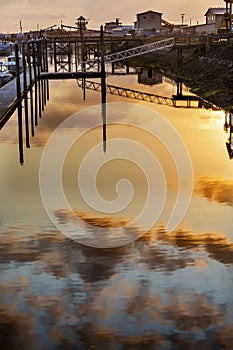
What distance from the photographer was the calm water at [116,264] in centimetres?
668

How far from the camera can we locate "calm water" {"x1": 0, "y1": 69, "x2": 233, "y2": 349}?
6676mm

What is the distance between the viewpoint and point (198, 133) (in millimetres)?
19266

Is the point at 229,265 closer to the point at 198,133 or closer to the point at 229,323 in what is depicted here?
the point at 229,323

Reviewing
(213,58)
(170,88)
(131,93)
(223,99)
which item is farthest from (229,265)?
(213,58)

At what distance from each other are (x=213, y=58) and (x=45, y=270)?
29.9m

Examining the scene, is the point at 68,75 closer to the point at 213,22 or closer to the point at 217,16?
the point at 217,16

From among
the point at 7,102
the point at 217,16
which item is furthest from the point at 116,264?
the point at 217,16

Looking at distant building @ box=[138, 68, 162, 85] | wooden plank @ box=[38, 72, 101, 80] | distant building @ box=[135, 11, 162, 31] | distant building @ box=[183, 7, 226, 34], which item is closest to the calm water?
wooden plank @ box=[38, 72, 101, 80]

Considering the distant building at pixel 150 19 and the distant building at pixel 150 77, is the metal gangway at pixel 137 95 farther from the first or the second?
the distant building at pixel 150 19

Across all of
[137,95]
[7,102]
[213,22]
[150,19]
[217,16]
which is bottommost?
[137,95]

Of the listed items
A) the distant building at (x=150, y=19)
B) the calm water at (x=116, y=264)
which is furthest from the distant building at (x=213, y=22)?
the calm water at (x=116, y=264)

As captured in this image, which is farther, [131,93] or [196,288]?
[131,93]

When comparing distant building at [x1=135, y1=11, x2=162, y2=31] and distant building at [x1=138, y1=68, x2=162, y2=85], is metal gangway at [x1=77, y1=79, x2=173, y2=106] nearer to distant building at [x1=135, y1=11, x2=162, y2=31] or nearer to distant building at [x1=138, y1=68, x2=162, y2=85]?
distant building at [x1=138, y1=68, x2=162, y2=85]

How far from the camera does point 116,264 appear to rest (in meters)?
8.53
